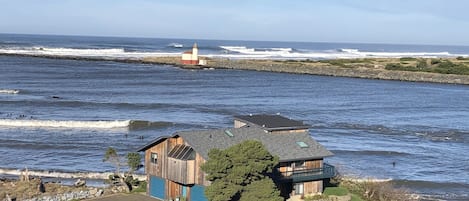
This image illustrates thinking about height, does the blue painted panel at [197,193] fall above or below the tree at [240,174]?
below

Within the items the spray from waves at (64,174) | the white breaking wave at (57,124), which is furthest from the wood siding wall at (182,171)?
the white breaking wave at (57,124)

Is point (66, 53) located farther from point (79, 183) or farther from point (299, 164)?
Result: point (299, 164)

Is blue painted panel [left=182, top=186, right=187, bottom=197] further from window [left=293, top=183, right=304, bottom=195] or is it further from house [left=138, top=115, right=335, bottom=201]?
window [left=293, top=183, right=304, bottom=195]

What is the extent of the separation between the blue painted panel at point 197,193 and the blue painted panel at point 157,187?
181 centimetres

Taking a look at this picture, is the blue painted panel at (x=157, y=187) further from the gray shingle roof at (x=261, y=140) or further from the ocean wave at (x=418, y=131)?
the ocean wave at (x=418, y=131)

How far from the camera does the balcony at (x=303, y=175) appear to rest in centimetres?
2784

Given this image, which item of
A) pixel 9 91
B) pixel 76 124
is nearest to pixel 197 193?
pixel 76 124

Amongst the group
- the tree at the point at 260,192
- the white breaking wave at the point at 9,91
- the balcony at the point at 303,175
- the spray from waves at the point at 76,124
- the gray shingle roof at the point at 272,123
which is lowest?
the white breaking wave at the point at 9,91

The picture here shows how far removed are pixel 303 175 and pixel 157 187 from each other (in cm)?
614

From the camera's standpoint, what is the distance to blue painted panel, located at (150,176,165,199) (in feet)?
93.3

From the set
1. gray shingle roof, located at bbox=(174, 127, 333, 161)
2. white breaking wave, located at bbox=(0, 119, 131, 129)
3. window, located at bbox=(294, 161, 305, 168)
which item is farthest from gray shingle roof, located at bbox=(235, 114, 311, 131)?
white breaking wave, located at bbox=(0, 119, 131, 129)

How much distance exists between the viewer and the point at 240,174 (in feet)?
79.8

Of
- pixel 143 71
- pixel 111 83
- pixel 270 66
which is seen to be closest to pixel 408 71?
pixel 270 66

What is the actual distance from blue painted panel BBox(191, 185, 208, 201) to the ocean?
33.0ft
